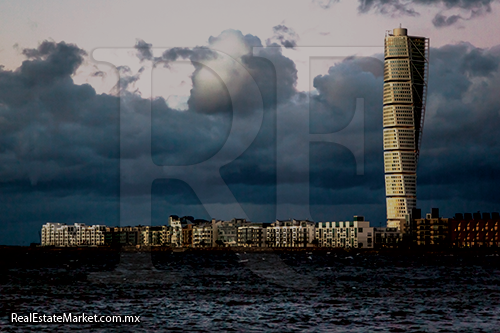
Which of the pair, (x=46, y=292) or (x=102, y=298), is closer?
(x=102, y=298)

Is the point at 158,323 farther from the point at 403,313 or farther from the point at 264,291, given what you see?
the point at 264,291

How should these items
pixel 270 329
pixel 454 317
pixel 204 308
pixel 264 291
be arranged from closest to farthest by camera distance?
pixel 270 329 < pixel 454 317 < pixel 204 308 < pixel 264 291

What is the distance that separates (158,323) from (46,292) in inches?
1358

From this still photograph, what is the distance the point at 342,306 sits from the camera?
74188mm

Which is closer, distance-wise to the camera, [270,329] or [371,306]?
[270,329]

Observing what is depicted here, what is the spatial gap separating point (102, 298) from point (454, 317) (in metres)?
40.5

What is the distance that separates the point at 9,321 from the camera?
197ft

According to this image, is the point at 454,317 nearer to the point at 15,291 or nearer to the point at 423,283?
the point at 423,283

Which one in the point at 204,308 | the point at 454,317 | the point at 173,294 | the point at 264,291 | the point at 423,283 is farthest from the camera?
the point at 423,283

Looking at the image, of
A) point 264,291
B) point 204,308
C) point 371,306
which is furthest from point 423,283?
point 204,308

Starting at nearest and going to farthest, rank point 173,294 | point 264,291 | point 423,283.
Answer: point 173,294 → point 264,291 → point 423,283

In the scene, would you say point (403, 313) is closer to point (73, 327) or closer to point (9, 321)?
point (73, 327)

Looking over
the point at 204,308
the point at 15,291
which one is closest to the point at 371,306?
the point at 204,308

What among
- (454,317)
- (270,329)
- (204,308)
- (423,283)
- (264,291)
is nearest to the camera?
(270,329)
